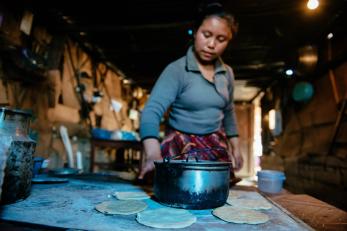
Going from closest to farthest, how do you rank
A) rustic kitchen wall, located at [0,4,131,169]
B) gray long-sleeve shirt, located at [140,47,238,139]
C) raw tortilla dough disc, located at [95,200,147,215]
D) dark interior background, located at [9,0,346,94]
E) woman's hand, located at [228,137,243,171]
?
raw tortilla dough disc, located at [95,200,147,215] → gray long-sleeve shirt, located at [140,47,238,139] → woman's hand, located at [228,137,243,171] → rustic kitchen wall, located at [0,4,131,169] → dark interior background, located at [9,0,346,94]

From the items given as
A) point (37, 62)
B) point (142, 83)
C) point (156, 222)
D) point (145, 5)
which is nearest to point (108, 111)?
point (142, 83)

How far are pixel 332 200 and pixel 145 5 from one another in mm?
3671

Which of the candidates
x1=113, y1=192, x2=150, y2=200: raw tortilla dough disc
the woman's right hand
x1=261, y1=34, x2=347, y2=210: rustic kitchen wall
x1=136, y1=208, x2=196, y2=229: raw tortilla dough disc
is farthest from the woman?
x1=261, y1=34, x2=347, y2=210: rustic kitchen wall

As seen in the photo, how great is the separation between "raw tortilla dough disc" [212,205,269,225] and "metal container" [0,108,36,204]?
89cm

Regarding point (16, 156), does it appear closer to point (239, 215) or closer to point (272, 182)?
point (239, 215)

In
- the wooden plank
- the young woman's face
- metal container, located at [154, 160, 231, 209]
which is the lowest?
the wooden plank

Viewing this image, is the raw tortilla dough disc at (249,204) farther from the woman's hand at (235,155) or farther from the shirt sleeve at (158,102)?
the woman's hand at (235,155)

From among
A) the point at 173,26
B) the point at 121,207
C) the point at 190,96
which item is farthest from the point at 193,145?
the point at 173,26

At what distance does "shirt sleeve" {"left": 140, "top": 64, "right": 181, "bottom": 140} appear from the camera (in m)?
1.71

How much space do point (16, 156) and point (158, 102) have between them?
936mm

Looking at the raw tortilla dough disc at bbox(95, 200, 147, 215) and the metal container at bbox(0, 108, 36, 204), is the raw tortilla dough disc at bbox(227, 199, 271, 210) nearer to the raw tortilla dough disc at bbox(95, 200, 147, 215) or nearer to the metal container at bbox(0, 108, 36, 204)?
the raw tortilla dough disc at bbox(95, 200, 147, 215)

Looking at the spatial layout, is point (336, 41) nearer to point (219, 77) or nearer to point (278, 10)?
point (278, 10)

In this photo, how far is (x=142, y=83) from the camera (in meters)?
7.26

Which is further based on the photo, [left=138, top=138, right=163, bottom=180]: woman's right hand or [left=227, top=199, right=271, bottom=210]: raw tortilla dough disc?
[left=138, top=138, right=163, bottom=180]: woman's right hand
